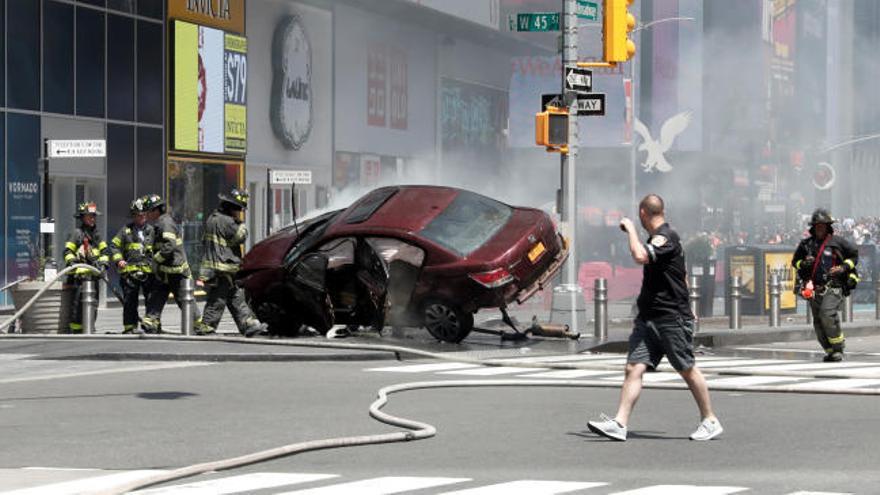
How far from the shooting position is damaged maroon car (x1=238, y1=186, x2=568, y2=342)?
19375 millimetres

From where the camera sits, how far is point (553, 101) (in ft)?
77.5

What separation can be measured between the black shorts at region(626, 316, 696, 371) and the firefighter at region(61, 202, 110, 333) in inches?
450

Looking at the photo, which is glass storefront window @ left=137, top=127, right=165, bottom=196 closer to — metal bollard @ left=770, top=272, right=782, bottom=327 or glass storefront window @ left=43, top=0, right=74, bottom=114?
glass storefront window @ left=43, top=0, right=74, bottom=114

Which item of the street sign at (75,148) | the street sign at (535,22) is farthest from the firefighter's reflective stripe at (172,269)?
the street sign at (535,22)

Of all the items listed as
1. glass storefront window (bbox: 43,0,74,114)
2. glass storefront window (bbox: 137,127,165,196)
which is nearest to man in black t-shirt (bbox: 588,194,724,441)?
glass storefront window (bbox: 43,0,74,114)

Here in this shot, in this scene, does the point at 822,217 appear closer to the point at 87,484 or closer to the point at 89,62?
the point at 87,484

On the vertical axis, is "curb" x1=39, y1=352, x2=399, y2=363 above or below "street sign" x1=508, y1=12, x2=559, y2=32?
below

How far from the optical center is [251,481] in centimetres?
971

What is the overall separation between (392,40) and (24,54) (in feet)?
70.0

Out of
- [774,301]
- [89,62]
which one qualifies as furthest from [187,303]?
[89,62]

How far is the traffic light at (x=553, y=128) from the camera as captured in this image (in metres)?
23.1

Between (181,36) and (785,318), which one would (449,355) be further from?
(181,36)

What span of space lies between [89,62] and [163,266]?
51.7ft

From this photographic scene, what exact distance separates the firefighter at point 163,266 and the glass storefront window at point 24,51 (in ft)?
42.1
